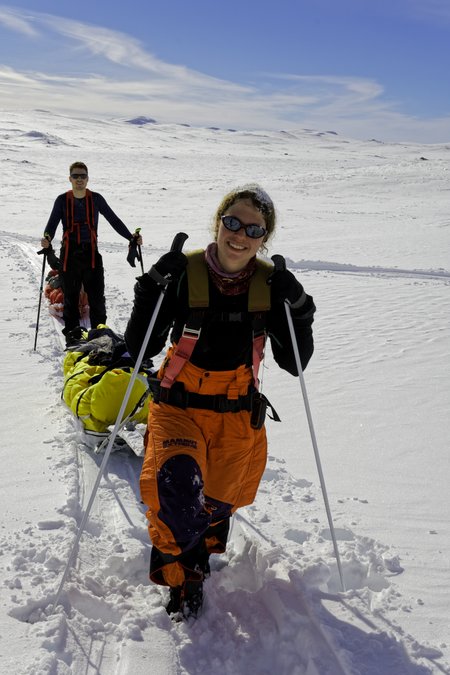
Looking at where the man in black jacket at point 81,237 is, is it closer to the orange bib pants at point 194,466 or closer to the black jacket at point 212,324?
the black jacket at point 212,324

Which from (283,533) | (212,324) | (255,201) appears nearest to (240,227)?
(255,201)

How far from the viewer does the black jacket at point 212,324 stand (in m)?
2.67

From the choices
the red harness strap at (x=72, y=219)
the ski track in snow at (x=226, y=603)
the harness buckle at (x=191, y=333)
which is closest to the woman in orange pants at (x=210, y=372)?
the harness buckle at (x=191, y=333)

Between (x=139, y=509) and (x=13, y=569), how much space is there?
899mm

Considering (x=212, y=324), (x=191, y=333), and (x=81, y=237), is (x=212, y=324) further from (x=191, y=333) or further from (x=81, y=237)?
(x=81, y=237)

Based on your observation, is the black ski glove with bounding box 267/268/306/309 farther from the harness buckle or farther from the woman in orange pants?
the harness buckle

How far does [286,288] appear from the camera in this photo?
105 inches

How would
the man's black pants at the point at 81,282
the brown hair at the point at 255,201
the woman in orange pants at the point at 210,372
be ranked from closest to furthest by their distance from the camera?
the woman in orange pants at the point at 210,372 → the brown hair at the point at 255,201 → the man's black pants at the point at 81,282

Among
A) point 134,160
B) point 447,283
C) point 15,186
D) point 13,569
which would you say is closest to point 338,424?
point 13,569

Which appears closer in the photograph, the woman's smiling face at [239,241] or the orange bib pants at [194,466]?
the orange bib pants at [194,466]

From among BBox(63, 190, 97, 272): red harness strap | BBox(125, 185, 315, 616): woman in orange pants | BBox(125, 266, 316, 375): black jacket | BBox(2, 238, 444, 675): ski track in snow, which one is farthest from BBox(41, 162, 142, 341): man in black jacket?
BBox(125, 185, 315, 616): woman in orange pants

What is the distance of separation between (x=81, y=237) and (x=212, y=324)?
480 centimetres

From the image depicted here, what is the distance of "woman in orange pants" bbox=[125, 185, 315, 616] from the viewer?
8.54 ft

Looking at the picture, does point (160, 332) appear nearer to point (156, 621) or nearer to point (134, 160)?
point (156, 621)
